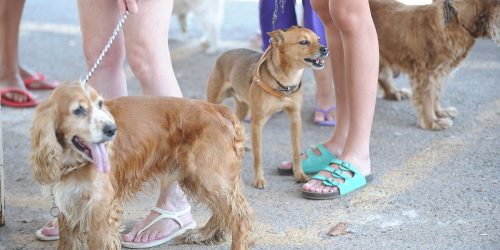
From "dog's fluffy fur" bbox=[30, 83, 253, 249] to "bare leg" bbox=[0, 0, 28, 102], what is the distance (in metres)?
2.81

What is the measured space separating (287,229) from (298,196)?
46 centimetres

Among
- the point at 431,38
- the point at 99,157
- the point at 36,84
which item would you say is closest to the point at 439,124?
the point at 431,38

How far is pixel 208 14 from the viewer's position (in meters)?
7.25

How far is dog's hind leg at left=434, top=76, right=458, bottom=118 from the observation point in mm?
5312

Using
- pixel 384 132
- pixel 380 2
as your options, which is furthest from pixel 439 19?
pixel 384 132

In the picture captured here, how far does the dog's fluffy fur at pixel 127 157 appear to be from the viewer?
277 centimetres

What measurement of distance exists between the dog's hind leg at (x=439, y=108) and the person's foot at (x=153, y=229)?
247 cm

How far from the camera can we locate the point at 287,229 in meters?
3.67

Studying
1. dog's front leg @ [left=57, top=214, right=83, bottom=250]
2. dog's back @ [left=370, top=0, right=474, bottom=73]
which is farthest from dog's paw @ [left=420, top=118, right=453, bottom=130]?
dog's front leg @ [left=57, top=214, right=83, bottom=250]

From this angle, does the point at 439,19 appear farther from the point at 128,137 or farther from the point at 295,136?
the point at 128,137

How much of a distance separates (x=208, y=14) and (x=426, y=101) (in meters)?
2.76

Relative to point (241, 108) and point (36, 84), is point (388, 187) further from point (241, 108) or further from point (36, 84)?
point (36, 84)

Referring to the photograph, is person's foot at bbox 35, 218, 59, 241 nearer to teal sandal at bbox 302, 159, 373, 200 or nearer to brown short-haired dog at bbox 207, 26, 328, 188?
brown short-haired dog at bbox 207, 26, 328, 188

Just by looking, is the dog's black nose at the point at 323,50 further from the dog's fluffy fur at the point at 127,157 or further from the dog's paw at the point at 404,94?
the dog's paw at the point at 404,94
